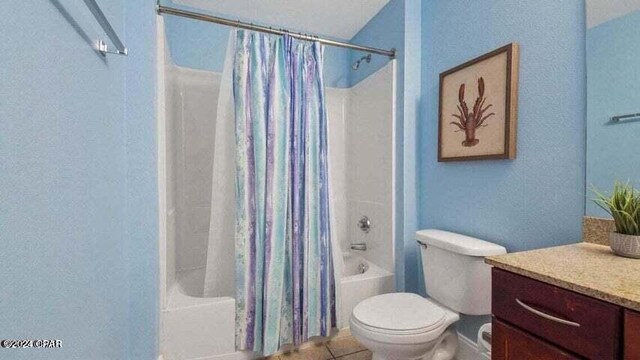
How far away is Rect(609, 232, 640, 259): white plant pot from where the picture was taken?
31.0 inches

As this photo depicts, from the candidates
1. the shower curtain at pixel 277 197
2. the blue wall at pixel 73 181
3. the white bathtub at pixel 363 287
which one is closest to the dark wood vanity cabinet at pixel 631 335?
the blue wall at pixel 73 181

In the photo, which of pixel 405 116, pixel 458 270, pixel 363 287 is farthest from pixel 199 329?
pixel 405 116

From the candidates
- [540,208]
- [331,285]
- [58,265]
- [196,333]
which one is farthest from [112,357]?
[540,208]

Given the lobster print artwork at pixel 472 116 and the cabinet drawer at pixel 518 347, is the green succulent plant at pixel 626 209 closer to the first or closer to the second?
the cabinet drawer at pixel 518 347

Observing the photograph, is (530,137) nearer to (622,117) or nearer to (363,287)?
(622,117)

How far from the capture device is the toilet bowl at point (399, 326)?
111 centimetres

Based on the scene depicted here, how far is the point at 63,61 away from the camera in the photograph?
648 millimetres

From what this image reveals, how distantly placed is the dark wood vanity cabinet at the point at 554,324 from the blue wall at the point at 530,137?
54 centimetres

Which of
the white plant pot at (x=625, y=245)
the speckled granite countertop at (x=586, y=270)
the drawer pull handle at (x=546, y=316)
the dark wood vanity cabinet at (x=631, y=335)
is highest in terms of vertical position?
the white plant pot at (x=625, y=245)

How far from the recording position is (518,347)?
732 mm

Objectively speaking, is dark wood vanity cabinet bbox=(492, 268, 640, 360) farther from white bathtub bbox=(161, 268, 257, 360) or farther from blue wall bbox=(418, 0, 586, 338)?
white bathtub bbox=(161, 268, 257, 360)

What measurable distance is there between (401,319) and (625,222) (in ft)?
2.80

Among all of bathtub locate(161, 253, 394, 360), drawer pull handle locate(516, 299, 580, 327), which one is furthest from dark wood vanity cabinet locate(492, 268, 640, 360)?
bathtub locate(161, 253, 394, 360)

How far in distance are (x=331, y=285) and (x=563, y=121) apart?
1417 millimetres
